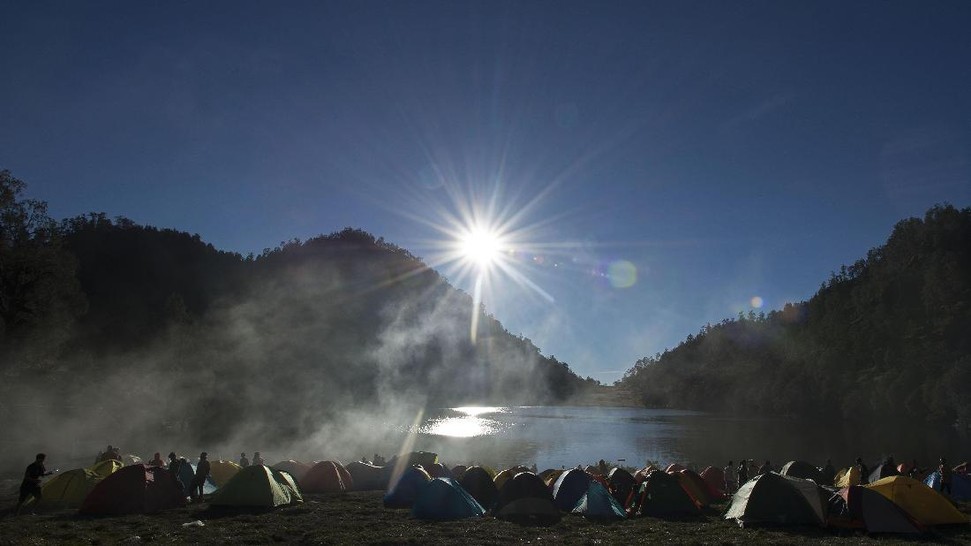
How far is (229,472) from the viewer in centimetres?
2667

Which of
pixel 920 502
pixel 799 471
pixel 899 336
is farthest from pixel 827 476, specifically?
pixel 899 336

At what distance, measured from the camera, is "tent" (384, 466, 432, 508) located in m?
22.7

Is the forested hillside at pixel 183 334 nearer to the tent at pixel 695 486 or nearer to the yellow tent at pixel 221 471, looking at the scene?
the yellow tent at pixel 221 471

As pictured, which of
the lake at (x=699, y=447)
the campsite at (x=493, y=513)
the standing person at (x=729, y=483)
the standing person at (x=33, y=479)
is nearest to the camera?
the campsite at (x=493, y=513)

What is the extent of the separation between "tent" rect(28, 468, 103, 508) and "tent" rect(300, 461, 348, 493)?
8164 mm

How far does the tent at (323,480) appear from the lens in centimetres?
2678

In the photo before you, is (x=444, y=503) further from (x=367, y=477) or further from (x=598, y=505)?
(x=367, y=477)

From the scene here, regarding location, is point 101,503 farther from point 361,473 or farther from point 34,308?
point 34,308

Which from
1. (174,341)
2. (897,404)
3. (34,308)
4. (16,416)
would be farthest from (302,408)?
(897,404)

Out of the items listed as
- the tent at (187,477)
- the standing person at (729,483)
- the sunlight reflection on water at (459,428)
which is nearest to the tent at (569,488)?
the standing person at (729,483)

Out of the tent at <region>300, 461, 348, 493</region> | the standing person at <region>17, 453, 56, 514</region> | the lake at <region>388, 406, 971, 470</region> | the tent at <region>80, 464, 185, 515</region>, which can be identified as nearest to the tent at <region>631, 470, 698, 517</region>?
the tent at <region>300, 461, 348, 493</region>

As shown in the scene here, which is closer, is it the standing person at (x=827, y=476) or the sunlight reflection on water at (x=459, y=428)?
the standing person at (x=827, y=476)

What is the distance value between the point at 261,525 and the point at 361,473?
11.6 meters

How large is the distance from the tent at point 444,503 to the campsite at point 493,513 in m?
0.04
